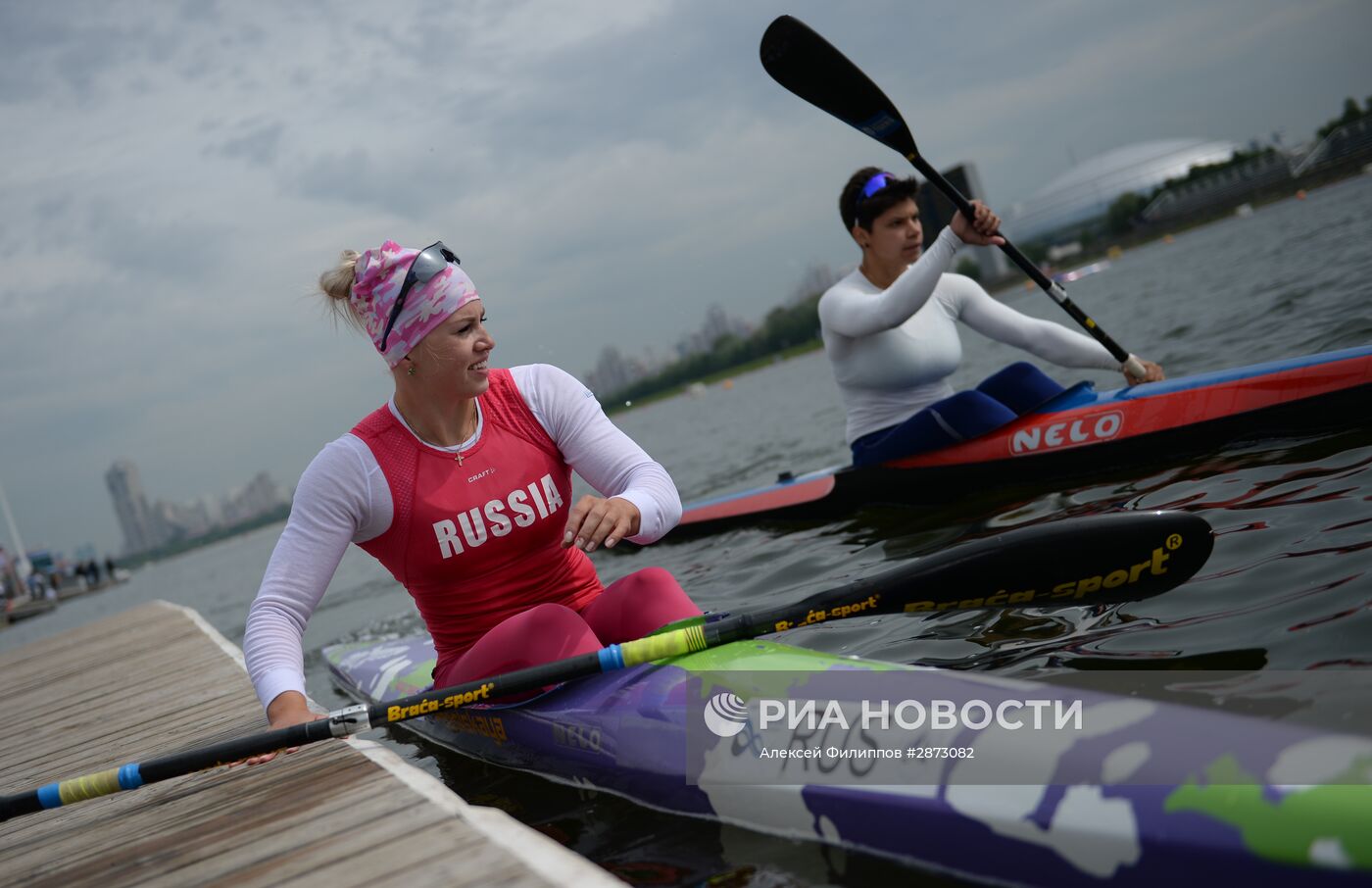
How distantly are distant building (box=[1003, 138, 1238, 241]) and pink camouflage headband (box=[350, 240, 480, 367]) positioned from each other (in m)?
133

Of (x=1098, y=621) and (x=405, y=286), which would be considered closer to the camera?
(x=405, y=286)

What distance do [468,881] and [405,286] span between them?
2.00 meters

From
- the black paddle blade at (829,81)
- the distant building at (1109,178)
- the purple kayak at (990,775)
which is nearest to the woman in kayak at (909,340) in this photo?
the black paddle blade at (829,81)

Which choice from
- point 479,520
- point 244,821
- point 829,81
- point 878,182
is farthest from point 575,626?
point 829,81

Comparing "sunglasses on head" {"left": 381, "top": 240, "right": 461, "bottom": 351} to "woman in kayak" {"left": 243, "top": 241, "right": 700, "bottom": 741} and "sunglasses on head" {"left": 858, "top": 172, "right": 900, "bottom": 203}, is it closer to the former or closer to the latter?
"woman in kayak" {"left": 243, "top": 241, "right": 700, "bottom": 741}

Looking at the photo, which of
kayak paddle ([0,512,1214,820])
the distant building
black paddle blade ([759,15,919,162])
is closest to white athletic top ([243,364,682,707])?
kayak paddle ([0,512,1214,820])

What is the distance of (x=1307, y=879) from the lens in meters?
1.55

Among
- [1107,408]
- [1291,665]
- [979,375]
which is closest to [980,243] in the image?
[1107,408]

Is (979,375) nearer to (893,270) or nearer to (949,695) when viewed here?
(893,270)

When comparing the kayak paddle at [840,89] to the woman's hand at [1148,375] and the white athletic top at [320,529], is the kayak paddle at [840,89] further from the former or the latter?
the white athletic top at [320,529]

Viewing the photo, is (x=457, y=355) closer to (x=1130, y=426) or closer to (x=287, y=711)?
(x=287, y=711)

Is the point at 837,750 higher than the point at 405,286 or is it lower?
lower

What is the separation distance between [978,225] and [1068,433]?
1297mm

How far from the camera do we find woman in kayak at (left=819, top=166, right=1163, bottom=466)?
5.95 meters
